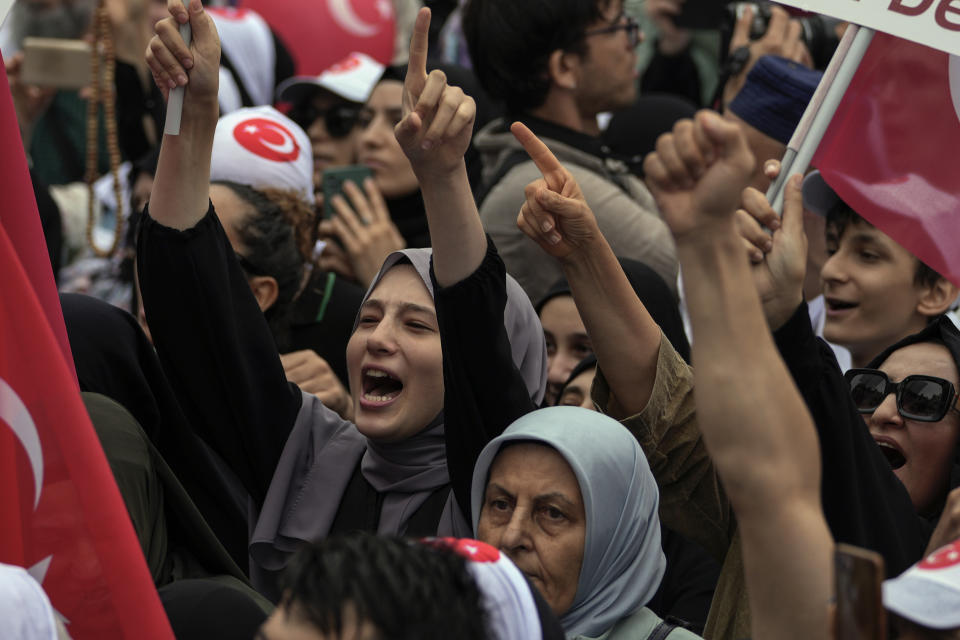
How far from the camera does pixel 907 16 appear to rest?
9.24ft

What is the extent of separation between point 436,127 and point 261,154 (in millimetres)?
1502

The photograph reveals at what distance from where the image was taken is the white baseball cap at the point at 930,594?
6.05 ft

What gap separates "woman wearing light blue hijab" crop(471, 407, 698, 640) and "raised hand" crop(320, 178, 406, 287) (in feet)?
6.29

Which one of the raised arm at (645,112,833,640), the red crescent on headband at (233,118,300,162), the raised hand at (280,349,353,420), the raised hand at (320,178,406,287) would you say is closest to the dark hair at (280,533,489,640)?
the raised arm at (645,112,833,640)

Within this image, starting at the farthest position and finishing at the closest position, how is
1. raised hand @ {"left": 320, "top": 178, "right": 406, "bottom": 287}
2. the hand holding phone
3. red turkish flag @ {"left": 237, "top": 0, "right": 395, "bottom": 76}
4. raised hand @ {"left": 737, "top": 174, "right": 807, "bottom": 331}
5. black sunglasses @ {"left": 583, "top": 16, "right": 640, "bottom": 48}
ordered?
red turkish flag @ {"left": 237, "top": 0, "right": 395, "bottom": 76}
raised hand @ {"left": 320, "top": 178, "right": 406, "bottom": 287}
black sunglasses @ {"left": 583, "top": 16, "right": 640, "bottom": 48}
raised hand @ {"left": 737, "top": 174, "right": 807, "bottom": 331}
the hand holding phone

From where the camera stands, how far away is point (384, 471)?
307cm

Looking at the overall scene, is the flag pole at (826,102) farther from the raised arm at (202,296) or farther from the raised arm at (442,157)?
the raised arm at (202,296)

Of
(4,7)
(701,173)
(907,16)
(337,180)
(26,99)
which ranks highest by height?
(907,16)

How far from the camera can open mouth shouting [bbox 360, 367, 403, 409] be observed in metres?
3.08

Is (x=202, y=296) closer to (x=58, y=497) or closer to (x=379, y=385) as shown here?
(x=379, y=385)

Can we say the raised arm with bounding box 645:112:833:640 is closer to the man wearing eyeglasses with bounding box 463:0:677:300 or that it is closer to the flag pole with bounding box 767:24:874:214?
the flag pole with bounding box 767:24:874:214

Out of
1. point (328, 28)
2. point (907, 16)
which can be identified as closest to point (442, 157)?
point (907, 16)

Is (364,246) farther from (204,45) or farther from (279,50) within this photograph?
(279,50)

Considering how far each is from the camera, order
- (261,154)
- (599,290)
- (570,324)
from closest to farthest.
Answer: (599,290), (570,324), (261,154)
